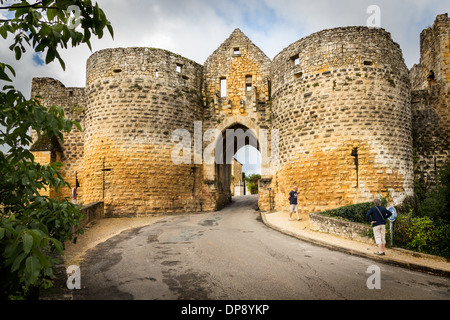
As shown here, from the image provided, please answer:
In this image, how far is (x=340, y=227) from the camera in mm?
8602

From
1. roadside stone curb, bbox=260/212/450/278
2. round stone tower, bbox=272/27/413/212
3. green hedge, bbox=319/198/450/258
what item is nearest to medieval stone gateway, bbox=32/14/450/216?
round stone tower, bbox=272/27/413/212

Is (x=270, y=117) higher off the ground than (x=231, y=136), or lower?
higher

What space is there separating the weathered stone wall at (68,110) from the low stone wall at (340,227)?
1375cm

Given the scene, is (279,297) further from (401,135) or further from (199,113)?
(199,113)

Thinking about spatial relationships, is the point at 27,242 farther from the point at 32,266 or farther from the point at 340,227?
the point at 340,227

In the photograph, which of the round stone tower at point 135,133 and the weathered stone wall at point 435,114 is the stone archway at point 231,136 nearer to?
the round stone tower at point 135,133

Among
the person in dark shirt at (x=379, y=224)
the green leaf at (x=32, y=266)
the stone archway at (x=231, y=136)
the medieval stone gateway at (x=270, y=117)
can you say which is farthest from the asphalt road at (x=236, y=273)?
the stone archway at (x=231, y=136)

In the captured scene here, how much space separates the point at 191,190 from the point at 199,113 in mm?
4410

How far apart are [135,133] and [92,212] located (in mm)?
4403

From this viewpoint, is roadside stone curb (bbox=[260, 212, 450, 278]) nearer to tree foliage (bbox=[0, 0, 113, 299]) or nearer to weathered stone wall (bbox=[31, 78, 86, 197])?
tree foliage (bbox=[0, 0, 113, 299])

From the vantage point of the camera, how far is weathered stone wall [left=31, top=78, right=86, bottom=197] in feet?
56.8

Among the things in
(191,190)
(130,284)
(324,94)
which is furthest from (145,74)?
(130,284)

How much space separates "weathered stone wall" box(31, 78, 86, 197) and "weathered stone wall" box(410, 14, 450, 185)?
18.4 m

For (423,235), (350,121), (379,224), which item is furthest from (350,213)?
(350,121)
